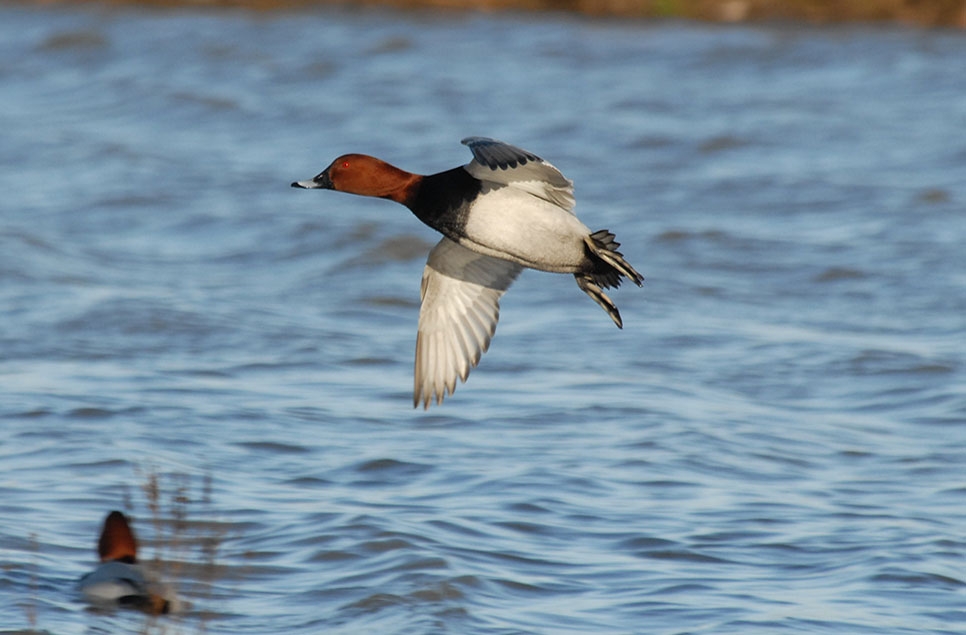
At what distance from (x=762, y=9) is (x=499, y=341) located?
385 inches

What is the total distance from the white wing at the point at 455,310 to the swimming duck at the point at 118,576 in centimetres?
115

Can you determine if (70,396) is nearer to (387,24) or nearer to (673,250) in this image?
(673,250)

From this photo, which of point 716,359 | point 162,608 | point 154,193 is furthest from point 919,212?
point 162,608

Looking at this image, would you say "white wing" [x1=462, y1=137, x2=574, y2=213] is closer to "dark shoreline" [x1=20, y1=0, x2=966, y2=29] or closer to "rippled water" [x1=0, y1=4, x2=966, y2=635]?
"rippled water" [x1=0, y1=4, x2=966, y2=635]

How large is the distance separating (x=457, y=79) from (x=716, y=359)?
7914 mm

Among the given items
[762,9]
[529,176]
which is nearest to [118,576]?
[529,176]

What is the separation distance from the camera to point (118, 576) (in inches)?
197

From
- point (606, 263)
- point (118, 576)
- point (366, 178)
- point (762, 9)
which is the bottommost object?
point (118, 576)

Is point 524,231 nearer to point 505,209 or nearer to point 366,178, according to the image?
point 505,209

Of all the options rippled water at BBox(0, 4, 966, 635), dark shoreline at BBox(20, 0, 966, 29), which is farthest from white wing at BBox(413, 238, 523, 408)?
dark shoreline at BBox(20, 0, 966, 29)

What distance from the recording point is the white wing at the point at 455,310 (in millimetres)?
5598

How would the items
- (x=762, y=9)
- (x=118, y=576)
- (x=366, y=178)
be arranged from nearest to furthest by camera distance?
(x=118, y=576) → (x=366, y=178) → (x=762, y=9)

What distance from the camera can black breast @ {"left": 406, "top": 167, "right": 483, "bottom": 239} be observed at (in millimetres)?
4875

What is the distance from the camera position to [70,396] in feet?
25.7
